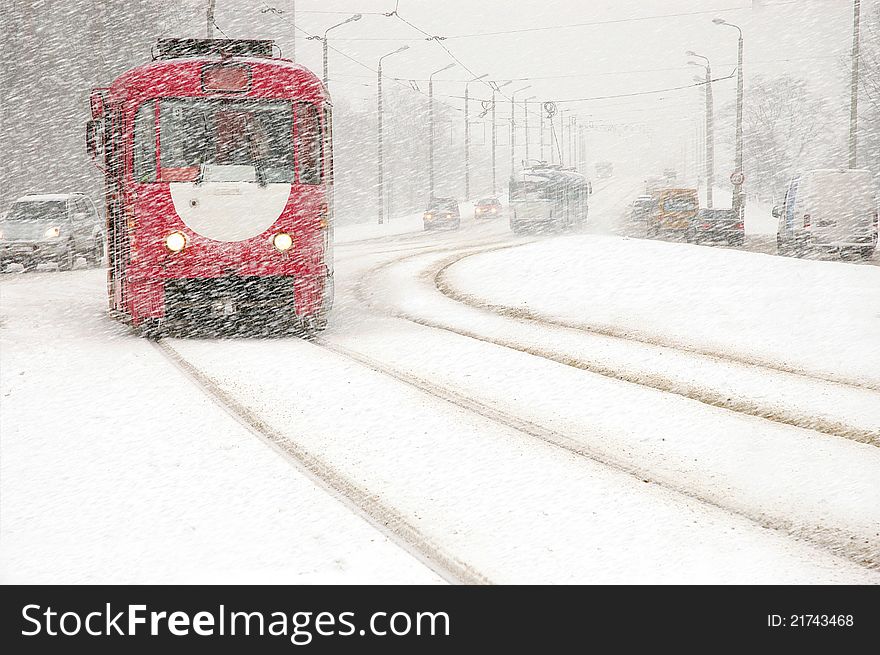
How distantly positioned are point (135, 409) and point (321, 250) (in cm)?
448

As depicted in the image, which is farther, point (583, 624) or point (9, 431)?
point (9, 431)

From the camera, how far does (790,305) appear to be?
14773 millimetres

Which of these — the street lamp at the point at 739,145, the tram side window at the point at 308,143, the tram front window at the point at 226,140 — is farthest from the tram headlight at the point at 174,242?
the street lamp at the point at 739,145

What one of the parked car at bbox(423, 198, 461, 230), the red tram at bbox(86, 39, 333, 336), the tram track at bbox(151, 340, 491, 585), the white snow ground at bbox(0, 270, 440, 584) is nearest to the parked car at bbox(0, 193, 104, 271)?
the red tram at bbox(86, 39, 333, 336)

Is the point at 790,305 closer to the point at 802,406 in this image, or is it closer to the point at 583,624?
the point at 802,406

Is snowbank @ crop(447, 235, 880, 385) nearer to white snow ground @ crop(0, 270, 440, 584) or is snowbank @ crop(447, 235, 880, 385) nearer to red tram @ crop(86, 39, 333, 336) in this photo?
red tram @ crop(86, 39, 333, 336)

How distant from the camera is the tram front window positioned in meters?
12.0

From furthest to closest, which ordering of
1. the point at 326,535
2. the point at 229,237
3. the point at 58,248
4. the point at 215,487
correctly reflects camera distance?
the point at 58,248 → the point at 229,237 → the point at 215,487 → the point at 326,535

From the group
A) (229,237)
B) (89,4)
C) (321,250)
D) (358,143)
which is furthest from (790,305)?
(358,143)

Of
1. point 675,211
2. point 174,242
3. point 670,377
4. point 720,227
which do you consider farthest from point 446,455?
point 675,211

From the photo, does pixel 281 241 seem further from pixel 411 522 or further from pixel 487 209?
pixel 487 209

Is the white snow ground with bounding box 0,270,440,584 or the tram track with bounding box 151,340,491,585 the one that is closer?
the white snow ground with bounding box 0,270,440,584

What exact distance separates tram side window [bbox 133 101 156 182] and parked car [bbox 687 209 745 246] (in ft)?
88.3

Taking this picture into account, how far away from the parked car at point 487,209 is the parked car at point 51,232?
127ft
